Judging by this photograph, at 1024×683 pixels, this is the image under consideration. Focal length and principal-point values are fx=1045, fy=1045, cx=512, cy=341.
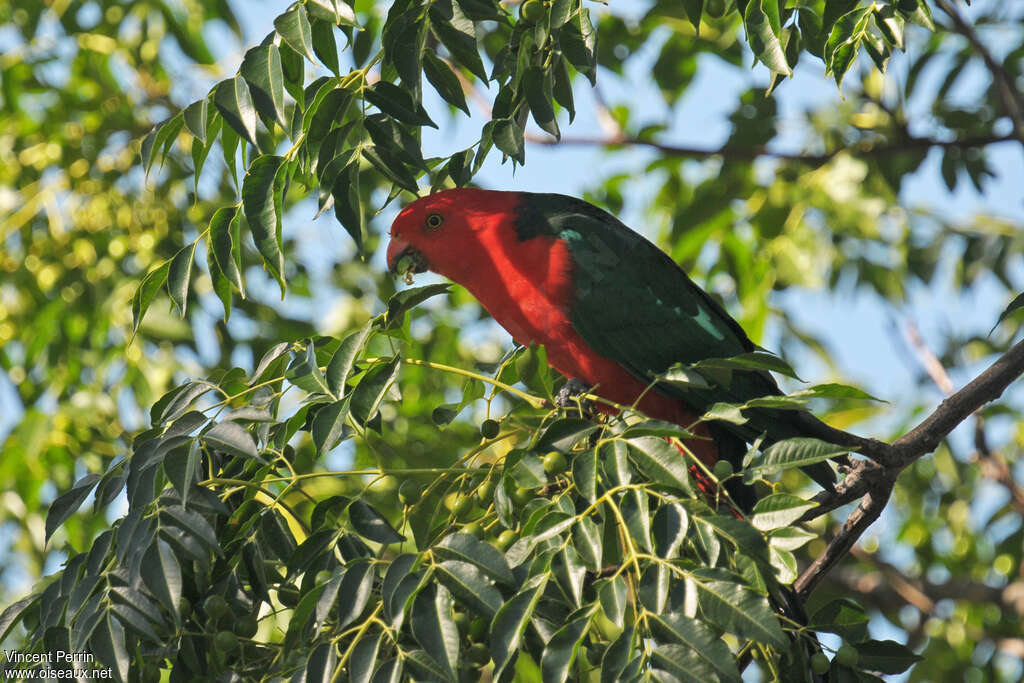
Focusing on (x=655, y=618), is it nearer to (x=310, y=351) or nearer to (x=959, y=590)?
(x=310, y=351)

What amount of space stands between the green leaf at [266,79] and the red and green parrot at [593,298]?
3.05ft

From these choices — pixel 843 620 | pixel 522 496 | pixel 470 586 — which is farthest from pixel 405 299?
pixel 843 620

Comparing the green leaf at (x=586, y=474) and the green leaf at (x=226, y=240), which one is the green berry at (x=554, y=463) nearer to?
the green leaf at (x=586, y=474)

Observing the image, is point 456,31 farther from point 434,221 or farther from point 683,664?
point 683,664

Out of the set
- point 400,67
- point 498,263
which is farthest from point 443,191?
point 400,67

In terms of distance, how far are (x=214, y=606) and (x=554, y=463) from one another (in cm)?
61

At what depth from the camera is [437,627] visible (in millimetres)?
1535

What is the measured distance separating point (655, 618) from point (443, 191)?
5.57 feet

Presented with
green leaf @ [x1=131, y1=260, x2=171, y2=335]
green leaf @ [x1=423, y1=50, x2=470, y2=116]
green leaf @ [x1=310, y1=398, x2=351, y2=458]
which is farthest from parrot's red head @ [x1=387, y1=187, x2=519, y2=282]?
green leaf @ [x1=310, y1=398, x2=351, y2=458]

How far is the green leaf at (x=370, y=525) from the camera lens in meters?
1.70

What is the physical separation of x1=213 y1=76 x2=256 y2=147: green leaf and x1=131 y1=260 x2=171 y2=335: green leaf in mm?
398

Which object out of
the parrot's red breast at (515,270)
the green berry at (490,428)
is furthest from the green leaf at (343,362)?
the parrot's red breast at (515,270)

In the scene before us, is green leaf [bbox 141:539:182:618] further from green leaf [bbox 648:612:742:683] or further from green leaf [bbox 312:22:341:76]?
green leaf [bbox 312:22:341:76]

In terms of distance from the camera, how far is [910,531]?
4.70 metres
